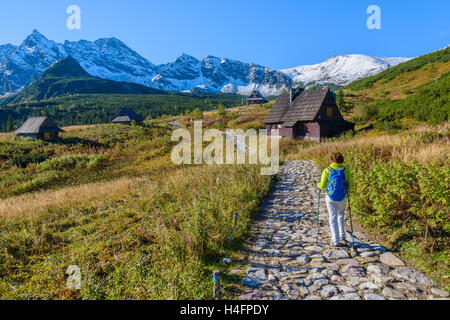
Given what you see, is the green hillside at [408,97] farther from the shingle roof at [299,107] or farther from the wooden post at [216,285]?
the wooden post at [216,285]

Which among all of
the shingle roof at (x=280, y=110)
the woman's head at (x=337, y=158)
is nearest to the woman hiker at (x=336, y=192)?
the woman's head at (x=337, y=158)

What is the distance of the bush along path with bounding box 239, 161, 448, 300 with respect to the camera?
3539 millimetres

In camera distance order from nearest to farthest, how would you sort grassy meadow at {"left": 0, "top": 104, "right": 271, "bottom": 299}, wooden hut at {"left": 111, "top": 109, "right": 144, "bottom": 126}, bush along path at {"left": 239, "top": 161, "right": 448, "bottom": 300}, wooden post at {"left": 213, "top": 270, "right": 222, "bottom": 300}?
1. wooden post at {"left": 213, "top": 270, "right": 222, "bottom": 300}
2. bush along path at {"left": 239, "top": 161, "right": 448, "bottom": 300}
3. grassy meadow at {"left": 0, "top": 104, "right": 271, "bottom": 299}
4. wooden hut at {"left": 111, "top": 109, "right": 144, "bottom": 126}

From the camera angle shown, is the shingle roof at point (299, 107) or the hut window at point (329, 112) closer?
the shingle roof at point (299, 107)

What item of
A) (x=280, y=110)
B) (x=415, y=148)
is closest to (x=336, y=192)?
(x=415, y=148)

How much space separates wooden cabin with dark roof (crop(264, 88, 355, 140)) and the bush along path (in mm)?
26164

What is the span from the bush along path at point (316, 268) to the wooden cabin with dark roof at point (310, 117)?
1030 inches

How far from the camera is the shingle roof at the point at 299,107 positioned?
31114mm

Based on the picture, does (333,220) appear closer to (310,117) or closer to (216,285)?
(216,285)

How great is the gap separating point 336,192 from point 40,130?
47.3 m

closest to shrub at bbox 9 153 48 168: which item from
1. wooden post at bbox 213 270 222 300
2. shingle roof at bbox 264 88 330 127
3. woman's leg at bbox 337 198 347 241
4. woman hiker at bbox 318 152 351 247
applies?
shingle roof at bbox 264 88 330 127

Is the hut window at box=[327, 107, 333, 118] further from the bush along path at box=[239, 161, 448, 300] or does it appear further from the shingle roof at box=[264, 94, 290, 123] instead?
the bush along path at box=[239, 161, 448, 300]

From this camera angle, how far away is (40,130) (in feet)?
129
